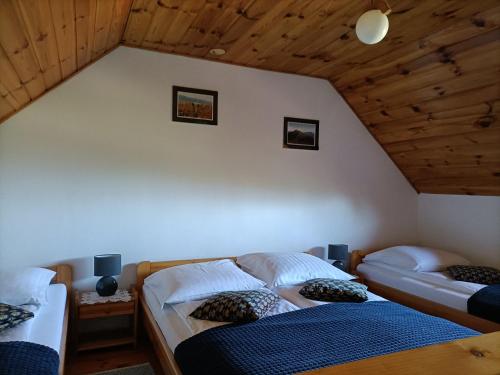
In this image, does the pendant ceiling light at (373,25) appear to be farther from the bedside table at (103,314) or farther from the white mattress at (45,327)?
the bedside table at (103,314)

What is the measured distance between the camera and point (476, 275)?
118 inches

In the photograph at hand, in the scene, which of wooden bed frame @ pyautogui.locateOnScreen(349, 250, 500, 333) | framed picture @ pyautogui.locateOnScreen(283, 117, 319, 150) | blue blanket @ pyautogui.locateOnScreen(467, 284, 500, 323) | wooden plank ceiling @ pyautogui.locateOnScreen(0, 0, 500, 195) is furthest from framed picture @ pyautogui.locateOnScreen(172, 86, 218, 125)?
blue blanket @ pyautogui.locateOnScreen(467, 284, 500, 323)

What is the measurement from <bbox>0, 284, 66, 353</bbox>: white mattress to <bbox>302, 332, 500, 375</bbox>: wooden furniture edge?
1584 mm

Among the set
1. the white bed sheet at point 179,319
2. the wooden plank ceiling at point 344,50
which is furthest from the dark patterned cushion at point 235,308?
the wooden plank ceiling at point 344,50

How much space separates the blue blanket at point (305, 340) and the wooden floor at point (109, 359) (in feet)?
2.97

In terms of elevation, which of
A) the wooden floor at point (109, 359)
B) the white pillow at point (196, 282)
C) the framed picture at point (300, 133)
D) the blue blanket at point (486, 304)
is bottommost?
the wooden floor at point (109, 359)

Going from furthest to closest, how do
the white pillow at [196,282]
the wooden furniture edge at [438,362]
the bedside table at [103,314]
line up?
the bedside table at [103,314], the white pillow at [196,282], the wooden furniture edge at [438,362]

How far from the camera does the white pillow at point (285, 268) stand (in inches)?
107

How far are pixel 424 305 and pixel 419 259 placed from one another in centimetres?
53

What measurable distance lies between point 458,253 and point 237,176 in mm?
2453

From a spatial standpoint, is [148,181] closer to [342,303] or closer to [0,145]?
[0,145]

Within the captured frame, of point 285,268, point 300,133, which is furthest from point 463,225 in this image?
point 285,268

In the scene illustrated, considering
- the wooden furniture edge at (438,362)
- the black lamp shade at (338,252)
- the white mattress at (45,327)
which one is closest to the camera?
the wooden furniture edge at (438,362)

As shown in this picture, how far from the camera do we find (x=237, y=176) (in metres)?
3.22
